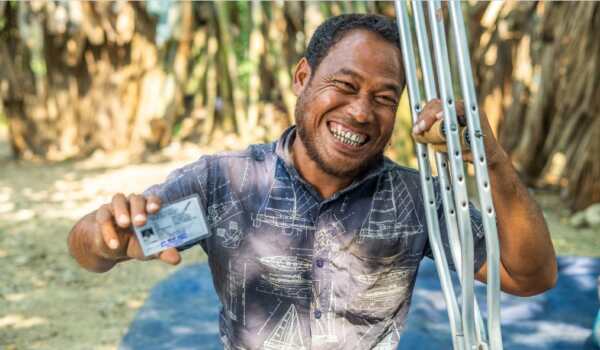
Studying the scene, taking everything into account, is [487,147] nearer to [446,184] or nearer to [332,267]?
[446,184]

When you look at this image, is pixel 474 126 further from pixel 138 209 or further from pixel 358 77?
pixel 138 209

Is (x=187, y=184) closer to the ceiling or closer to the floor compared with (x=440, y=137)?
closer to the floor

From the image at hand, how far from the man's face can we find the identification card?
482 mm

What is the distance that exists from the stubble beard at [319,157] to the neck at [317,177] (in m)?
0.02

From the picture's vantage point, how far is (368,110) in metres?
1.61

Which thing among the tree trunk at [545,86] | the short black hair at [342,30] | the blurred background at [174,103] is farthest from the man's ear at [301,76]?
the tree trunk at [545,86]

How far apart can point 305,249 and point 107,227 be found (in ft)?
1.95

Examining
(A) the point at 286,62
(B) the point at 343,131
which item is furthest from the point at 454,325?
(A) the point at 286,62

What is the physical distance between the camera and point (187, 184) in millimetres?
1665

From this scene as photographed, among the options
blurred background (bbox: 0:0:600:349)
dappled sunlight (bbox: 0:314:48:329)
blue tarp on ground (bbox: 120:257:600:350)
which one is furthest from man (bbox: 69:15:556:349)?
blurred background (bbox: 0:0:600:349)

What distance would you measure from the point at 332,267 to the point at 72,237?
0.67 m

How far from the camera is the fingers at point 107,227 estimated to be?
1.26m

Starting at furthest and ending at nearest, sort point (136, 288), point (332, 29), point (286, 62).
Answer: point (286, 62) < point (136, 288) < point (332, 29)

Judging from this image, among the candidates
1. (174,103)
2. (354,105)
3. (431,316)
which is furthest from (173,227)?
(174,103)
